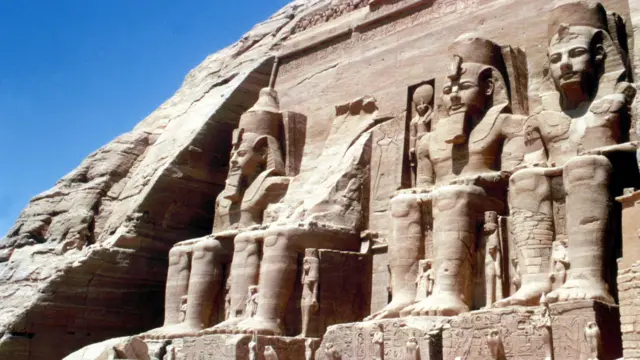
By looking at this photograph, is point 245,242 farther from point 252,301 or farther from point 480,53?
point 480,53

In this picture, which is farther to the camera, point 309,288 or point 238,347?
point 309,288

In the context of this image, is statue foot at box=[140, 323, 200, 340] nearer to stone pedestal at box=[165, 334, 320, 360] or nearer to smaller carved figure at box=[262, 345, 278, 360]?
stone pedestal at box=[165, 334, 320, 360]

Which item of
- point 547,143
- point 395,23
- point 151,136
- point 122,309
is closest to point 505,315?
point 547,143

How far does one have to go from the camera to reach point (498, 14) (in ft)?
31.0

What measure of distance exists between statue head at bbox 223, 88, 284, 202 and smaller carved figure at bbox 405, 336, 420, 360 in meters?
4.25

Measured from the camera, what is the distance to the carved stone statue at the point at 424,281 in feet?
25.5

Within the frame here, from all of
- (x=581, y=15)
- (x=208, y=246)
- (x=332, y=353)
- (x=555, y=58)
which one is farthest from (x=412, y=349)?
(x=208, y=246)

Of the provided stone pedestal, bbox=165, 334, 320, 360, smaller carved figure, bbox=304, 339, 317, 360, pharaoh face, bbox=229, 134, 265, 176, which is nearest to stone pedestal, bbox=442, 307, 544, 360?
A: smaller carved figure, bbox=304, 339, 317, 360

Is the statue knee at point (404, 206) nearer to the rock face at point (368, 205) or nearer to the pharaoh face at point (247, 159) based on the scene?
the rock face at point (368, 205)

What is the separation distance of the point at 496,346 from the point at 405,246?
6.65 ft

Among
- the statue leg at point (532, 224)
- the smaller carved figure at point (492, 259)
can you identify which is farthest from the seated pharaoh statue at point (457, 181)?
the statue leg at point (532, 224)

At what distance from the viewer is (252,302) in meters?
9.06

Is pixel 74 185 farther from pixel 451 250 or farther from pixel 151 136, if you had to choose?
pixel 451 250

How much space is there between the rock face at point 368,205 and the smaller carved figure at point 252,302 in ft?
0.06
